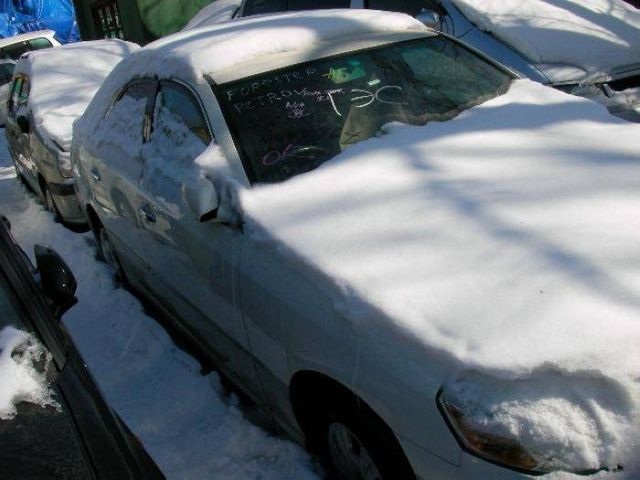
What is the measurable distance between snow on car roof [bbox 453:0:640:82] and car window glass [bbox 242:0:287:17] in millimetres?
2782

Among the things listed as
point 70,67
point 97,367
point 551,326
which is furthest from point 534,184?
point 70,67

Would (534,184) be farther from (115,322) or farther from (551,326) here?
(115,322)

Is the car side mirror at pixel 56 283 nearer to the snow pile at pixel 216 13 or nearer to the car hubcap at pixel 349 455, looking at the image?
the car hubcap at pixel 349 455

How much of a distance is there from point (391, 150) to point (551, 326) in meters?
1.19

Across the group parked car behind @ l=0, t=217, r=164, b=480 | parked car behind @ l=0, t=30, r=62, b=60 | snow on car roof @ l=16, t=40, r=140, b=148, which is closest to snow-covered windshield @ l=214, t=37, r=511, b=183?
parked car behind @ l=0, t=217, r=164, b=480

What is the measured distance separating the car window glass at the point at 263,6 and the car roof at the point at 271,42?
4.39 meters

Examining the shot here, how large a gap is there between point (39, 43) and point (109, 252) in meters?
12.3

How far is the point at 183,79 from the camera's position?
309 centimetres

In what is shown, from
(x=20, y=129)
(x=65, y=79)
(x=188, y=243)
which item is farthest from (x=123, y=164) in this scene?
(x=65, y=79)

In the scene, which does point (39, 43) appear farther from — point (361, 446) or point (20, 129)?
point (361, 446)

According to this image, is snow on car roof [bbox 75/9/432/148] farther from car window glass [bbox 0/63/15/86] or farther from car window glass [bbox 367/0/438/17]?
car window glass [bbox 0/63/15/86]

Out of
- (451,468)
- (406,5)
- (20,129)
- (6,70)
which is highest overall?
(406,5)

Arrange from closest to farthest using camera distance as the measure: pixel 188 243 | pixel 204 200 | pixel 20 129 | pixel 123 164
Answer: pixel 204 200 < pixel 188 243 < pixel 123 164 < pixel 20 129

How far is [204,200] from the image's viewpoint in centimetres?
252
